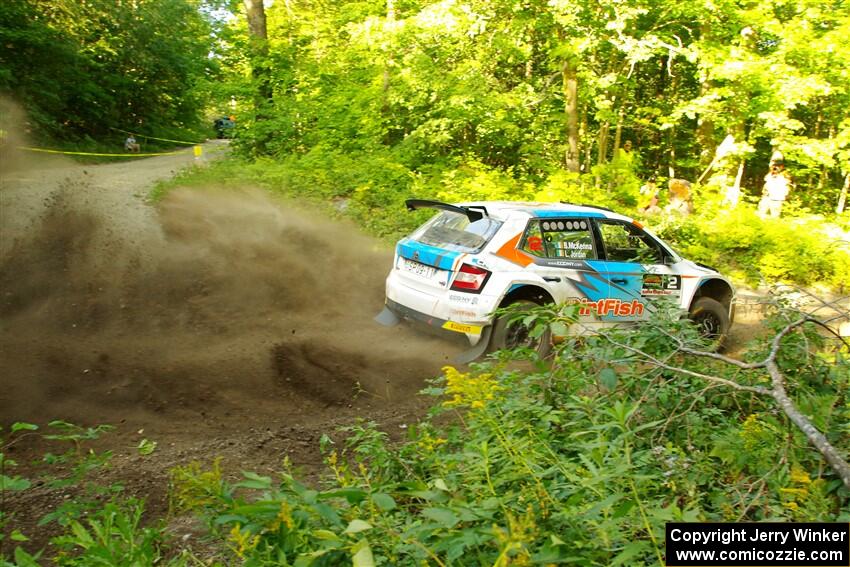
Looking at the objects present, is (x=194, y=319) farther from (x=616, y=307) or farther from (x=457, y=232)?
(x=616, y=307)

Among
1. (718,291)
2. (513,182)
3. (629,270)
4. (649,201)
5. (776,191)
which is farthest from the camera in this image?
(776,191)

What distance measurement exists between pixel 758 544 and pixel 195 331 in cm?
708

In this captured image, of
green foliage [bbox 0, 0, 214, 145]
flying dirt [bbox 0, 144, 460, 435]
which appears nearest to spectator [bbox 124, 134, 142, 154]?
green foliage [bbox 0, 0, 214, 145]

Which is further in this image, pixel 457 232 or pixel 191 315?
pixel 191 315

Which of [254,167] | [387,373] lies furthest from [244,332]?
[254,167]

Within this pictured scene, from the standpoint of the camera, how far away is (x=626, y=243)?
26.1 feet

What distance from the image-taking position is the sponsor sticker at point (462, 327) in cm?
695

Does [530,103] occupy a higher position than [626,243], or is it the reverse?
[530,103]

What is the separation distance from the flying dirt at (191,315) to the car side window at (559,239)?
4.90 feet

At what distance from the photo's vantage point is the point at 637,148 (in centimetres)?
2164

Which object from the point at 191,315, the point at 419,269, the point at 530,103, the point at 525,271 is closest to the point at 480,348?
the point at 525,271

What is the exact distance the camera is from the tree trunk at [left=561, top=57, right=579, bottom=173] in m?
16.2

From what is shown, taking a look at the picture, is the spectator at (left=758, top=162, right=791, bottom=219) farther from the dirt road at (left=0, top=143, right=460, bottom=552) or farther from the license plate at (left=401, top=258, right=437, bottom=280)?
the license plate at (left=401, top=258, right=437, bottom=280)

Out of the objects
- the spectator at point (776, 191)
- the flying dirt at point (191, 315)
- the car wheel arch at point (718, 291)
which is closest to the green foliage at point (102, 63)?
the flying dirt at point (191, 315)
